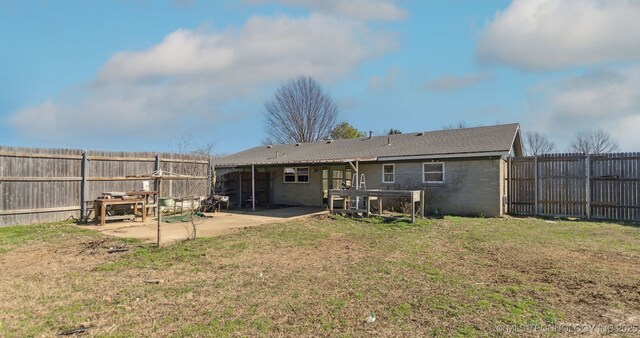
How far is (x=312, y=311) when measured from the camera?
4.26 metres

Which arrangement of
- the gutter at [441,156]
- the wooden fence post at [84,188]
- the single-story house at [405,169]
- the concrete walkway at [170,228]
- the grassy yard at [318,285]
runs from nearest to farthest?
1. the grassy yard at [318,285]
2. the concrete walkway at [170,228]
3. the wooden fence post at [84,188]
4. the gutter at [441,156]
5. the single-story house at [405,169]

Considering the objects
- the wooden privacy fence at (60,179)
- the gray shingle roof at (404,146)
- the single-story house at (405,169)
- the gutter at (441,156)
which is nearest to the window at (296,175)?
the single-story house at (405,169)

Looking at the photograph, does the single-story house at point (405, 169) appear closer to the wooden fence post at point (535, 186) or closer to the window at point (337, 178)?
the window at point (337, 178)

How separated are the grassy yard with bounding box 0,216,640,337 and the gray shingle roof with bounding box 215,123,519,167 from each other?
619 cm

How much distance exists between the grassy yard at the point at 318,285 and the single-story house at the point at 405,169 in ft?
17.0

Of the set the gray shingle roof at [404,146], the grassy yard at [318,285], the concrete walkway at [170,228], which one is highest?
the gray shingle roof at [404,146]

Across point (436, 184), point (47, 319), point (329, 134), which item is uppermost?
point (329, 134)

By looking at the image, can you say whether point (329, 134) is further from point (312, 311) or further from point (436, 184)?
point (312, 311)

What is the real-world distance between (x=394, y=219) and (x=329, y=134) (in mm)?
25724

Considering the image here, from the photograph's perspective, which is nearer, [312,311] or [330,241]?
[312,311]

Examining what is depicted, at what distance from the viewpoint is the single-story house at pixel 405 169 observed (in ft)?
46.5

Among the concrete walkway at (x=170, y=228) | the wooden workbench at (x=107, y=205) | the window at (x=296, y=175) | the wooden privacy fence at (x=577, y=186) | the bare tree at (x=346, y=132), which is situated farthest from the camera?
the bare tree at (x=346, y=132)

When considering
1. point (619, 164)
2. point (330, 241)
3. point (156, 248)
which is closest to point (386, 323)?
point (330, 241)

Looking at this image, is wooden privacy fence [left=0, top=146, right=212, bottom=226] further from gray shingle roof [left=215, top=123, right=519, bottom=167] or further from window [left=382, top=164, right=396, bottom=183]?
window [left=382, top=164, right=396, bottom=183]
